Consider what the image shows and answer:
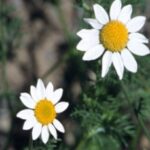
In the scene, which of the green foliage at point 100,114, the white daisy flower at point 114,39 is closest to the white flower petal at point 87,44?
the white daisy flower at point 114,39

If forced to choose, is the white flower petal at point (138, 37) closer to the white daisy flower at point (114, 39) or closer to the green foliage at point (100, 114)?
the white daisy flower at point (114, 39)

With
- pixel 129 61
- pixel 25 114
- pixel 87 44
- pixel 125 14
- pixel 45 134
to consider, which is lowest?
pixel 45 134

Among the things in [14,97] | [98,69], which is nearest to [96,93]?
[98,69]

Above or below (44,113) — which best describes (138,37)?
above

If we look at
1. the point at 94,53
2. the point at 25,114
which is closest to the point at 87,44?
the point at 94,53

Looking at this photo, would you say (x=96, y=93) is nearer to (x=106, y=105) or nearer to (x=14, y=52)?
(x=106, y=105)

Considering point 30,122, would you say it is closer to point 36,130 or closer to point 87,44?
point 36,130

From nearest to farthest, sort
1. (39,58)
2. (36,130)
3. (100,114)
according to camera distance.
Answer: (36,130), (100,114), (39,58)
